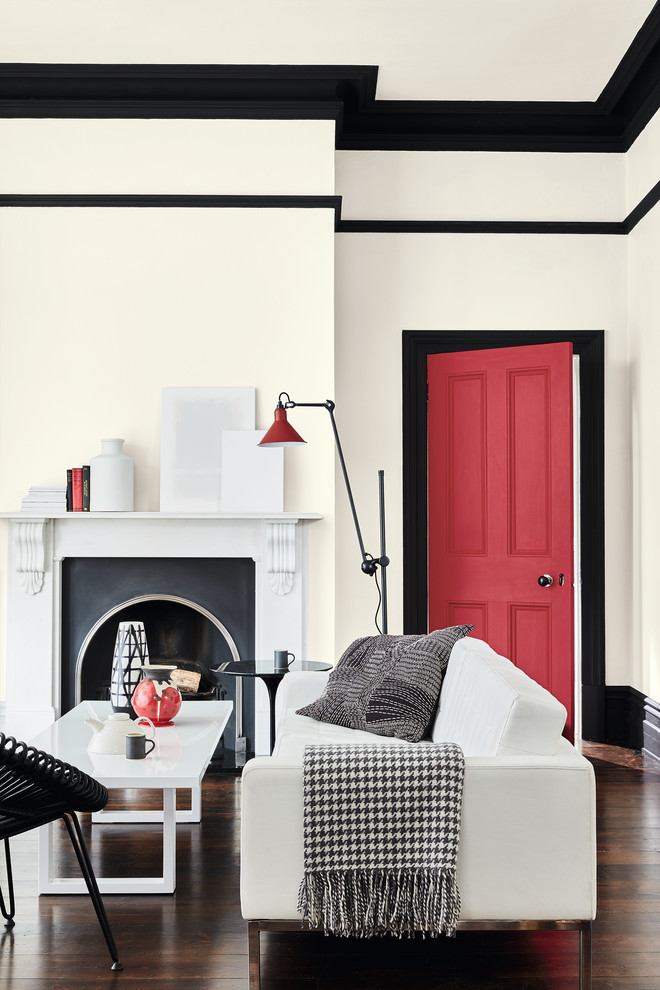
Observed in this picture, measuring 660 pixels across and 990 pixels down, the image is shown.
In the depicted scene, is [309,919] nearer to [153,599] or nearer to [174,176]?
[153,599]

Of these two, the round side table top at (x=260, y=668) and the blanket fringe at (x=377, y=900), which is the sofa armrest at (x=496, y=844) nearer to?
the blanket fringe at (x=377, y=900)

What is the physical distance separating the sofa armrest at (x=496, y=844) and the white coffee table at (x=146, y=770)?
1.77 ft

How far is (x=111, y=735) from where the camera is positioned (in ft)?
10.0

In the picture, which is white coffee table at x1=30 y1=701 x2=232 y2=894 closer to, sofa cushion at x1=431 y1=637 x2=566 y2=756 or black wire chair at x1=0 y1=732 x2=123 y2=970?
black wire chair at x1=0 y1=732 x2=123 y2=970

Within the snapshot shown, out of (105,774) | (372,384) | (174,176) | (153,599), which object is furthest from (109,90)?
(105,774)

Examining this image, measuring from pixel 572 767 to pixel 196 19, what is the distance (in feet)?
12.2

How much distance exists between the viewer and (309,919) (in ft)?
7.32

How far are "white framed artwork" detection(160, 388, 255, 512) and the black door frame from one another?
104 cm

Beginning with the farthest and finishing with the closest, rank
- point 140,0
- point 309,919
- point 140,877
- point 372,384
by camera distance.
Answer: point 372,384
point 140,0
point 140,877
point 309,919

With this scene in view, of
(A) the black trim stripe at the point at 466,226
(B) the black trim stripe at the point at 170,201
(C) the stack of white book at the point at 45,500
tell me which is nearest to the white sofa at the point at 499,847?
(C) the stack of white book at the point at 45,500

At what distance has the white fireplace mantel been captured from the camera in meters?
4.54

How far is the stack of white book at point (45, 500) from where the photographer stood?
180 inches

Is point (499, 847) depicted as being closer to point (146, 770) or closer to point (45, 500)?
point (146, 770)

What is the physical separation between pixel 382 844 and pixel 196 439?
2792mm
